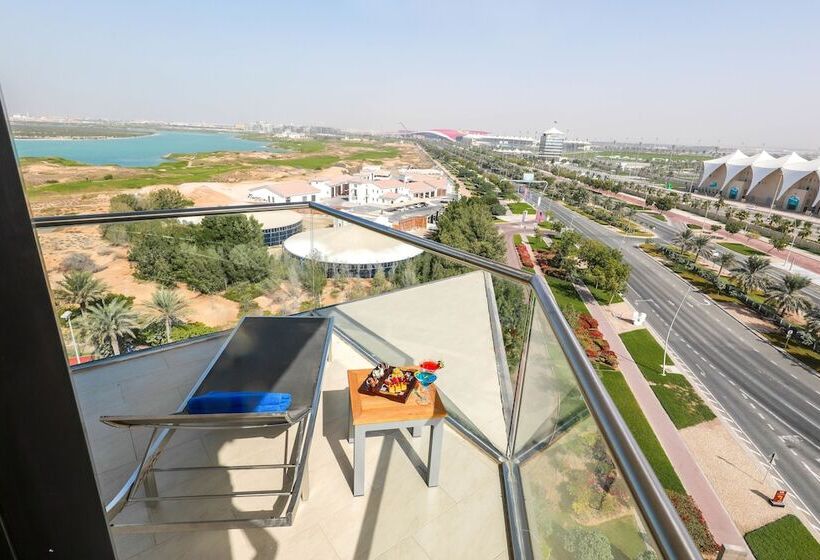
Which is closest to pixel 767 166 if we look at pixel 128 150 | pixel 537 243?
pixel 537 243

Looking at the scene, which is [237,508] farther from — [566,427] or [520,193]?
[520,193]

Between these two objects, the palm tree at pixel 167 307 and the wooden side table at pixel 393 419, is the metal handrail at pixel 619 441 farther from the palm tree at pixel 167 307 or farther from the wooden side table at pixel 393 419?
the palm tree at pixel 167 307

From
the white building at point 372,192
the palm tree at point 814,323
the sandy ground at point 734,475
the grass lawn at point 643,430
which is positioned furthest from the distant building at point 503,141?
the sandy ground at point 734,475

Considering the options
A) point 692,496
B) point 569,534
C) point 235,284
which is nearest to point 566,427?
point 569,534

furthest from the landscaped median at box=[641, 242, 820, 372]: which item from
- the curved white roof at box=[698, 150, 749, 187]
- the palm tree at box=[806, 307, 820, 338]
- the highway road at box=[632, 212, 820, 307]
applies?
the curved white roof at box=[698, 150, 749, 187]

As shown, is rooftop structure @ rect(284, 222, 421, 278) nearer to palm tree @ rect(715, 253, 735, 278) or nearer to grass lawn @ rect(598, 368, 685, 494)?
grass lawn @ rect(598, 368, 685, 494)

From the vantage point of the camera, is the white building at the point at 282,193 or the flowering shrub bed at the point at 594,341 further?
the white building at the point at 282,193
